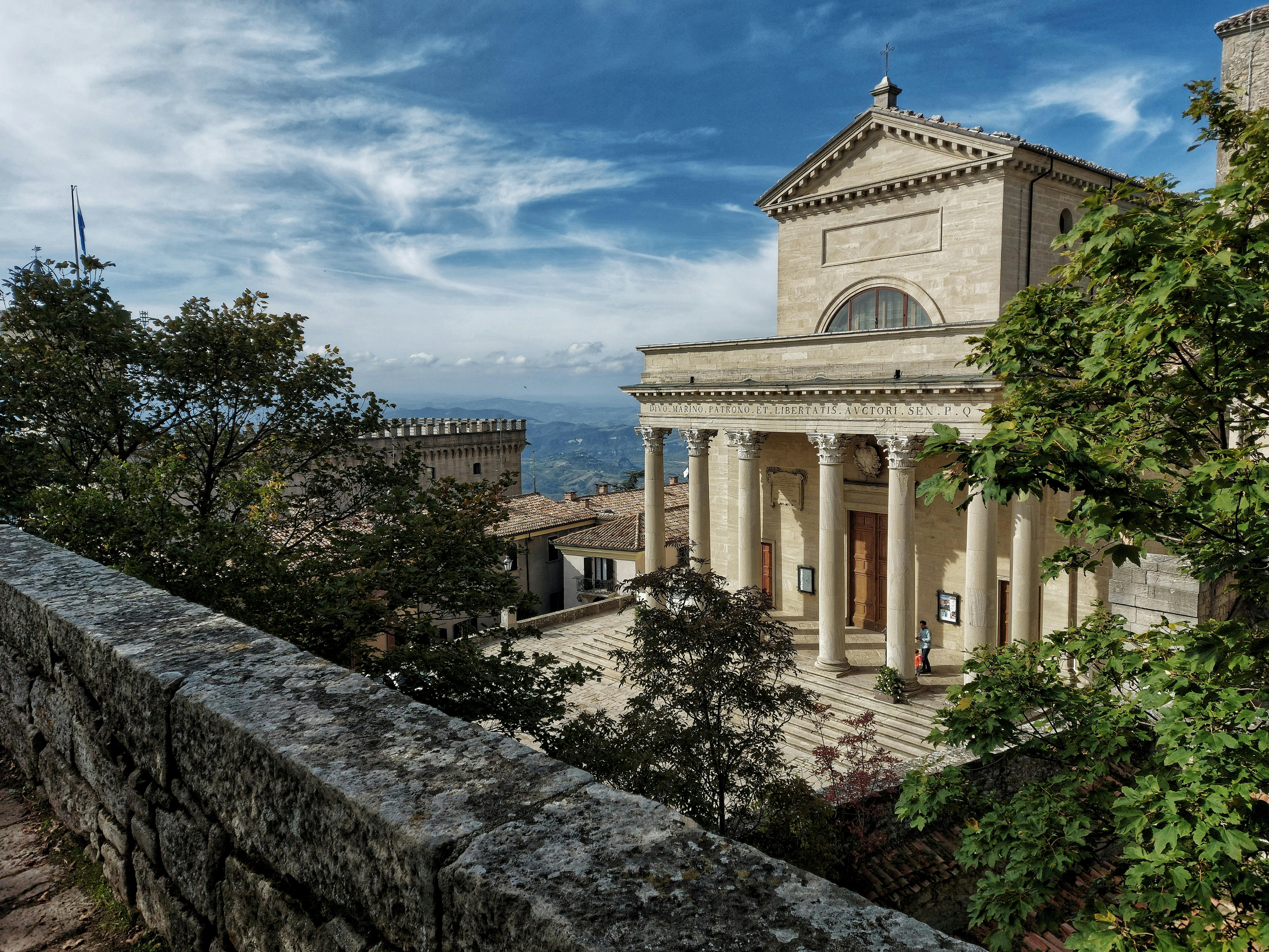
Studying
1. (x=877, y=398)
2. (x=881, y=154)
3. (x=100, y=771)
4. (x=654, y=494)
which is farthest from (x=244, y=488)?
(x=881, y=154)

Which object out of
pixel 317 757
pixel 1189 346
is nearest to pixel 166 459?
pixel 317 757

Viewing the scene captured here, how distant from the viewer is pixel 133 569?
8219mm

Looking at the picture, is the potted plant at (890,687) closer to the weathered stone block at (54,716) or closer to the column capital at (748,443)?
the column capital at (748,443)

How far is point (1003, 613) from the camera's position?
23625 mm

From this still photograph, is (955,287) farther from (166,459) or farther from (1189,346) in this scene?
(166,459)

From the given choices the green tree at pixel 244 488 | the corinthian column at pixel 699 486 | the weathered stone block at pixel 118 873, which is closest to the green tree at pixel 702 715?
the green tree at pixel 244 488

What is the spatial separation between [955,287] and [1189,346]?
17268 millimetres

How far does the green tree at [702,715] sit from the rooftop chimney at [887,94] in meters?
20.3

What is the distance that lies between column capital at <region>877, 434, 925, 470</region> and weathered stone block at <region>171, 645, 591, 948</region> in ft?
66.0

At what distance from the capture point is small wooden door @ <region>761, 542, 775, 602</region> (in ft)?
97.1

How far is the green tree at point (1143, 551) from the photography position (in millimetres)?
5805

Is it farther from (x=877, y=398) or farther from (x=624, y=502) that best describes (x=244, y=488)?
(x=624, y=502)

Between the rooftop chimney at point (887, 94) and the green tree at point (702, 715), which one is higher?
the rooftop chimney at point (887, 94)

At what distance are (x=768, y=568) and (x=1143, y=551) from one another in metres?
22.6
